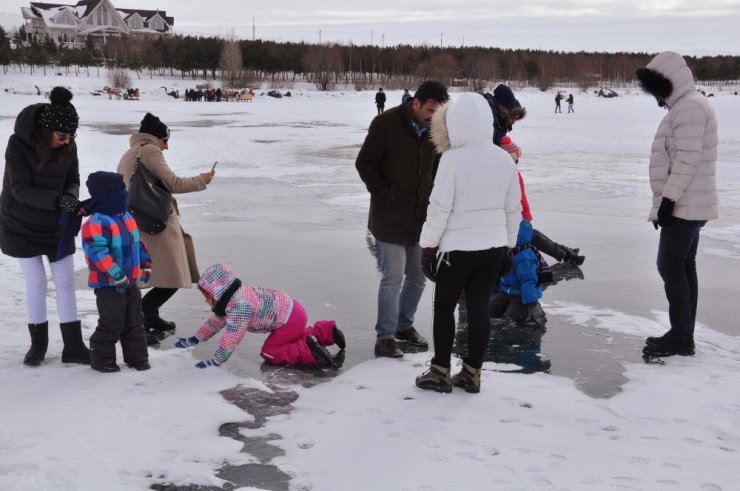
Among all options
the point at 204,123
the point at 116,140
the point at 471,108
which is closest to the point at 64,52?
the point at 204,123

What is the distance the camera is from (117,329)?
4.72 meters

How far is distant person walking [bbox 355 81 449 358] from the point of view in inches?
200

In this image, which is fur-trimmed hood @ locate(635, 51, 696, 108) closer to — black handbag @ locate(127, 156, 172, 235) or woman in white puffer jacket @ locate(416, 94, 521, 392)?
woman in white puffer jacket @ locate(416, 94, 521, 392)

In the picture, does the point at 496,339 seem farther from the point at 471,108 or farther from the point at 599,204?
the point at 599,204

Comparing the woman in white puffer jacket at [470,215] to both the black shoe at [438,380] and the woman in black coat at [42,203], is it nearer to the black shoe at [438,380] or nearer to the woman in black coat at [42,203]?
the black shoe at [438,380]

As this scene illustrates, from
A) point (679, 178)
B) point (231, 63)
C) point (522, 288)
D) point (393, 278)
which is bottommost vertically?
point (522, 288)

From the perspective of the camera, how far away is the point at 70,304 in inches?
192

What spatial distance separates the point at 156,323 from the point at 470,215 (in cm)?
264

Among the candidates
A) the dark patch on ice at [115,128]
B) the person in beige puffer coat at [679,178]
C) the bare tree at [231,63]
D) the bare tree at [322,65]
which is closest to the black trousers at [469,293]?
the person in beige puffer coat at [679,178]

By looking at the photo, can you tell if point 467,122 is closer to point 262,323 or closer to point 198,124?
point 262,323

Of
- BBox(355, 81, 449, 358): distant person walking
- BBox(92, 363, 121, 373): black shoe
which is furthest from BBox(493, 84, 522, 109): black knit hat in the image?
BBox(92, 363, 121, 373): black shoe

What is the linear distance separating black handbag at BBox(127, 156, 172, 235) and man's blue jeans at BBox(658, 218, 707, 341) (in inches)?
134

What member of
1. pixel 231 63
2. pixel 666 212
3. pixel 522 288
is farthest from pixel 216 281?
pixel 231 63

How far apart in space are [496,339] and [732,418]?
5.91 ft
